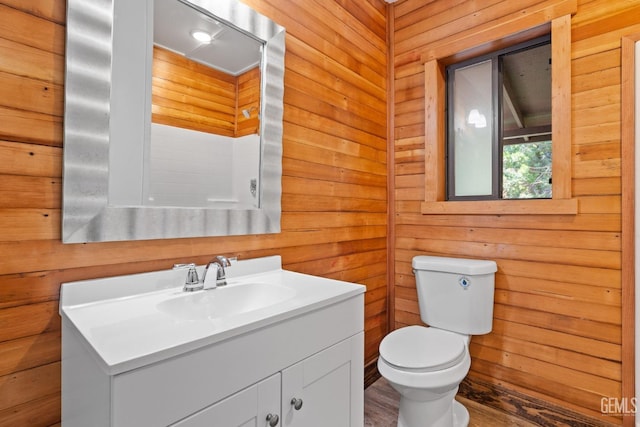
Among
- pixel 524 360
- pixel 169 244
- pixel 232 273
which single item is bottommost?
pixel 524 360

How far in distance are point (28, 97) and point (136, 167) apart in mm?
315

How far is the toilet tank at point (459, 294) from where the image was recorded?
1.74 metres

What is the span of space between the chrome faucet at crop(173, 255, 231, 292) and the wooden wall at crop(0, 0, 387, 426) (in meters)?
0.08

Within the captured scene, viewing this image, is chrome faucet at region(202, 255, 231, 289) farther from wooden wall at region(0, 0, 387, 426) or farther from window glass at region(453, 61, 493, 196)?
window glass at region(453, 61, 493, 196)

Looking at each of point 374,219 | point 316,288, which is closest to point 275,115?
point 316,288

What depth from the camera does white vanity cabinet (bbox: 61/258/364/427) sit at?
657mm

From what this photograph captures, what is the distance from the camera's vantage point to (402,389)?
141 cm

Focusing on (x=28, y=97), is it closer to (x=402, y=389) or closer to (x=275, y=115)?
(x=275, y=115)

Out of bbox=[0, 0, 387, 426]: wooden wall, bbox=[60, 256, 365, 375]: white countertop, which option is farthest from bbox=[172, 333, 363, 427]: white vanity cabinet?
bbox=[0, 0, 387, 426]: wooden wall

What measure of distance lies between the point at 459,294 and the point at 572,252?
23.1 inches

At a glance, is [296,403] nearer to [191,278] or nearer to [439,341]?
[191,278]

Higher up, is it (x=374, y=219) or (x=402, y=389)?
(x=374, y=219)

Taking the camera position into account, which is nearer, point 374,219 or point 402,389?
point 402,389

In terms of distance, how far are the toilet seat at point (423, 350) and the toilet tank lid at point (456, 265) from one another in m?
0.33
